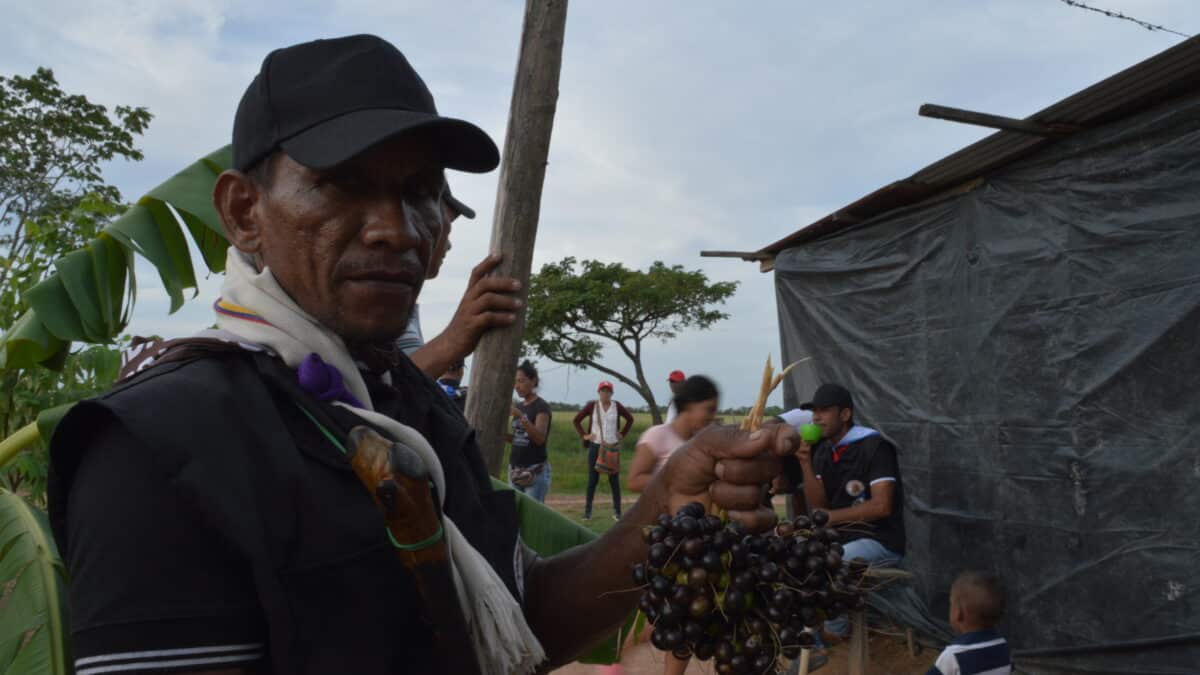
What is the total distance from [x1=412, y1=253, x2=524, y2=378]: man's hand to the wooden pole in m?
0.07

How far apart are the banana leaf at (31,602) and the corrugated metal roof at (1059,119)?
507 centimetres

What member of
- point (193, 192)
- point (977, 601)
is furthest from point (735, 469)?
point (977, 601)

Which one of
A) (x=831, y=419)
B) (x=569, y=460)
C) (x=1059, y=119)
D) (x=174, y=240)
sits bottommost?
(x=569, y=460)

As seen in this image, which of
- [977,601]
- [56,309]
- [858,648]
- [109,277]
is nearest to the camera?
[56,309]

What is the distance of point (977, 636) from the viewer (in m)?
4.30

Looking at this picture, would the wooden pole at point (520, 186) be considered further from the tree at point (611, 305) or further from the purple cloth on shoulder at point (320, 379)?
the tree at point (611, 305)

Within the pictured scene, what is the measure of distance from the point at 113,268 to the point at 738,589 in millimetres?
2872

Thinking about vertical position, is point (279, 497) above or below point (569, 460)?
above

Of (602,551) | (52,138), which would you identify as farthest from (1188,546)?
(52,138)

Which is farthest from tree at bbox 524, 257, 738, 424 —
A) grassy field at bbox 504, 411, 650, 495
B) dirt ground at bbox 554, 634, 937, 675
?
dirt ground at bbox 554, 634, 937, 675

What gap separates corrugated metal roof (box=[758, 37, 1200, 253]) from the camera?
4395mm

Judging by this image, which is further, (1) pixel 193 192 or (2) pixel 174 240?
(2) pixel 174 240

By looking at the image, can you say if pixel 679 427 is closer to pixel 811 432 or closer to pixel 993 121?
pixel 811 432

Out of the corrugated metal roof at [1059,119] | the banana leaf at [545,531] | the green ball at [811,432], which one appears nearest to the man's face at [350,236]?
the banana leaf at [545,531]
